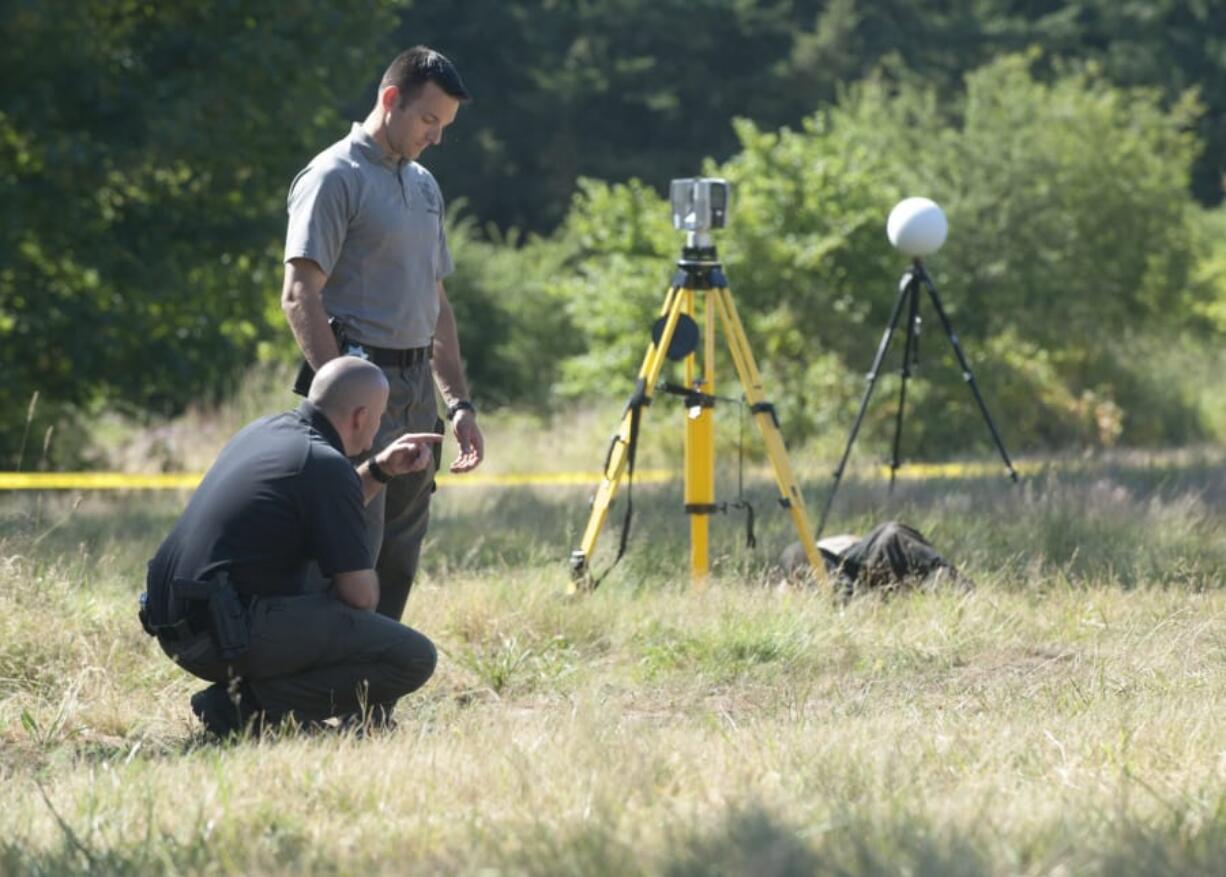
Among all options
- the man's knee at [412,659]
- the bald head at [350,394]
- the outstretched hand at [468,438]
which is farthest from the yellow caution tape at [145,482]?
the bald head at [350,394]

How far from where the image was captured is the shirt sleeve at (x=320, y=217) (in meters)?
5.79

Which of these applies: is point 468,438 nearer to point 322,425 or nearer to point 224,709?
point 322,425

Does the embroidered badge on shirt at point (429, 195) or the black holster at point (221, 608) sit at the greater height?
the embroidered badge on shirt at point (429, 195)

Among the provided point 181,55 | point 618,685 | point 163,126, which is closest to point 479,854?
point 618,685

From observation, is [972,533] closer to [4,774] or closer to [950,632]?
[950,632]

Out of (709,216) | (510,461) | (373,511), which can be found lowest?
(510,461)

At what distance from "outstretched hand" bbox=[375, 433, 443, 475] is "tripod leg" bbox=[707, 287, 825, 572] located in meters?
2.34

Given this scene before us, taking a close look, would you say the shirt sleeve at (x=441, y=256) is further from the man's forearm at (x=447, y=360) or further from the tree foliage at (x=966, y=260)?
the tree foliage at (x=966, y=260)

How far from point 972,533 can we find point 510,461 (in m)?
10.3

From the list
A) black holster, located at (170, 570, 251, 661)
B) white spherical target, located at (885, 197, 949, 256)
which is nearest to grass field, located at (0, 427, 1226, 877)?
black holster, located at (170, 570, 251, 661)

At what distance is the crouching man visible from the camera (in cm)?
535

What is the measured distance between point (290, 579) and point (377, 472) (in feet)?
1.40

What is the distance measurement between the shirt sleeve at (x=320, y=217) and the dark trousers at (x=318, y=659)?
107 centimetres

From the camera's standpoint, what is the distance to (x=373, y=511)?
232 inches
